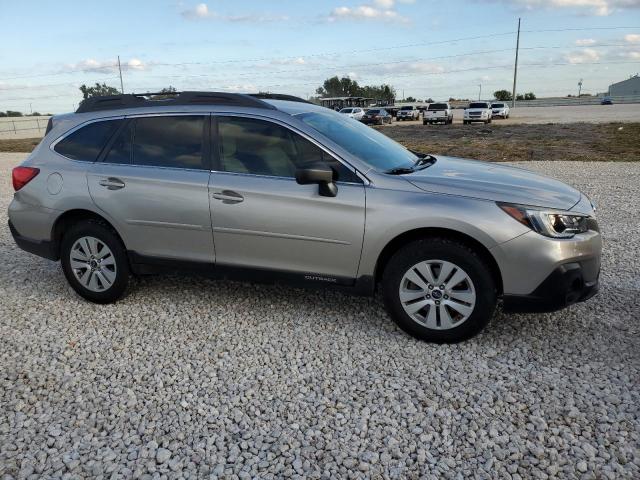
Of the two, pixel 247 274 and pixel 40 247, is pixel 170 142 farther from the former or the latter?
pixel 40 247

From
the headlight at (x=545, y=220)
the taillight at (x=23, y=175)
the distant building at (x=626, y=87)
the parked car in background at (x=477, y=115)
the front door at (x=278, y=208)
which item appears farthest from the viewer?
the distant building at (x=626, y=87)

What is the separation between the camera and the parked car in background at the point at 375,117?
144ft

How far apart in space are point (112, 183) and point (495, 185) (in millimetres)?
3076

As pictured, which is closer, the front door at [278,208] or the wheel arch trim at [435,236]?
the wheel arch trim at [435,236]

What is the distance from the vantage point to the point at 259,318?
4.47m

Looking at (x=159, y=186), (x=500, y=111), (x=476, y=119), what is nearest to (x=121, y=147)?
(x=159, y=186)

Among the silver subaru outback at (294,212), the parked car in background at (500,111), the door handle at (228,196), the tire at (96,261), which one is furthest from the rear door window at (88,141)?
the parked car in background at (500,111)

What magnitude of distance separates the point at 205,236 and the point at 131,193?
0.76 meters

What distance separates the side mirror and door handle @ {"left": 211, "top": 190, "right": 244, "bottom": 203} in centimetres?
53

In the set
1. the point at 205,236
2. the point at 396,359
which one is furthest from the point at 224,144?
the point at 396,359

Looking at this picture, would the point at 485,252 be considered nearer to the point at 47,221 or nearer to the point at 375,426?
the point at 375,426

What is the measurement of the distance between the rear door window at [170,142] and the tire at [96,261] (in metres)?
0.71

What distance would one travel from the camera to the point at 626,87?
392ft

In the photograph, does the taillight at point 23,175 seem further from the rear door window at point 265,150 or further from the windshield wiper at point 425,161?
the windshield wiper at point 425,161
